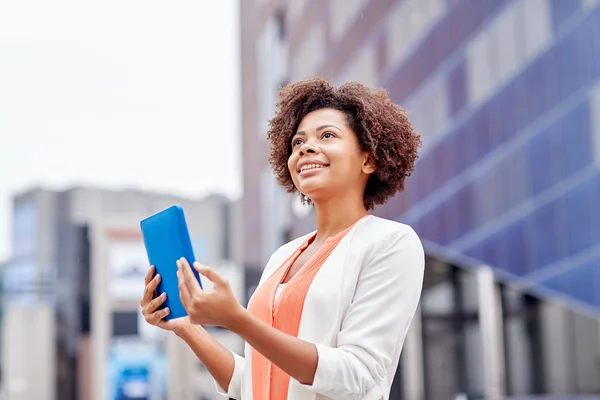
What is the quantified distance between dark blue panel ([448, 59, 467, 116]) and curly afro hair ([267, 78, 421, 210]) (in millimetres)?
13760

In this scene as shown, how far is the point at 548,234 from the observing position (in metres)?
14.4

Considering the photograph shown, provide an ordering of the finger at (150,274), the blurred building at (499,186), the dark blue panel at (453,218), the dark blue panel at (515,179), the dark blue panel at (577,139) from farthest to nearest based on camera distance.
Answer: the dark blue panel at (453,218) → the dark blue panel at (515,179) → the blurred building at (499,186) → the dark blue panel at (577,139) → the finger at (150,274)

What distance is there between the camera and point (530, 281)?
49.0ft

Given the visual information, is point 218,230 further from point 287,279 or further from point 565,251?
point 287,279

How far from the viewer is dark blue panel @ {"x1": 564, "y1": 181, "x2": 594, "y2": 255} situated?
13758 mm

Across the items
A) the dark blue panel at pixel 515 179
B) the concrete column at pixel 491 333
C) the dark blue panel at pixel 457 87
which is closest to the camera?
the dark blue panel at pixel 515 179

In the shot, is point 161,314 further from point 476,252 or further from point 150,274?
point 476,252

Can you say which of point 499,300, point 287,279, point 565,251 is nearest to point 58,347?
point 499,300

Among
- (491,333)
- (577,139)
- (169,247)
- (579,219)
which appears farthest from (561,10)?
(169,247)

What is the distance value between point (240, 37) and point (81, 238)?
26.9 ft

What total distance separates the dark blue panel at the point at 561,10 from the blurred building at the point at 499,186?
0.02m

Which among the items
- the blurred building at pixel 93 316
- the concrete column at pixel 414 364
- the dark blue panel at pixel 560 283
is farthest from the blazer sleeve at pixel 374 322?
the blurred building at pixel 93 316

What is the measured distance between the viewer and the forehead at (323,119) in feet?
6.22

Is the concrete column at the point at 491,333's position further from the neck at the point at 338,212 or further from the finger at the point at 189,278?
the finger at the point at 189,278
